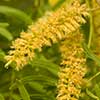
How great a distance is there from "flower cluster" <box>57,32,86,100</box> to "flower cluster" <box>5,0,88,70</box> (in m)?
0.06

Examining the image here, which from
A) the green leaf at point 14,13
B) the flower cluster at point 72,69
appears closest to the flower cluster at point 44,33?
the flower cluster at point 72,69

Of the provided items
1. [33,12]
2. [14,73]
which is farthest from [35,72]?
[33,12]

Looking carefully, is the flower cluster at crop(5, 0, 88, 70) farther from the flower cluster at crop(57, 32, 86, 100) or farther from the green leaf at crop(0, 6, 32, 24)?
the green leaf at crop(0, 6, 32, 24)

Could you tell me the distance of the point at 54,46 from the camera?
1.11m

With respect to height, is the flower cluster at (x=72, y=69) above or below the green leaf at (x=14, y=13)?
below

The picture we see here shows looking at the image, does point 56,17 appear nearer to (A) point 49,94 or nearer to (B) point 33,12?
(A) point 49,94

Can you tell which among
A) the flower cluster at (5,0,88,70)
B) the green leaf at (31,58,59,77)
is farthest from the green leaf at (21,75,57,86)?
the flower cluster at (5,0,88,70)

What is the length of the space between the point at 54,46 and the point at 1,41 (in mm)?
154

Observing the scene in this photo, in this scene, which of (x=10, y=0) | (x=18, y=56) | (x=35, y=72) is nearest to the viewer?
(x=18, y=56)

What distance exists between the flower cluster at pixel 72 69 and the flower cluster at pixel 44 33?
0.20 feet

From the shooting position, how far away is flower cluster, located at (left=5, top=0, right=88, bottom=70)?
25.4 inches

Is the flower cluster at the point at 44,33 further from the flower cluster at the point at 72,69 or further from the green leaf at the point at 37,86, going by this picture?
the green leaf at the point at 37,86

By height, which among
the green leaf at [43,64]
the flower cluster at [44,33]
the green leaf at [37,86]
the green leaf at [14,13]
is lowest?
the green leaf at [37,86]

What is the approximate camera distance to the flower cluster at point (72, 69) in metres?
0.66
